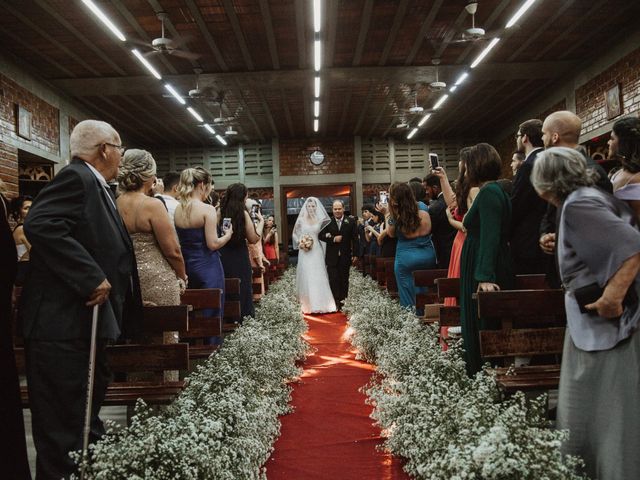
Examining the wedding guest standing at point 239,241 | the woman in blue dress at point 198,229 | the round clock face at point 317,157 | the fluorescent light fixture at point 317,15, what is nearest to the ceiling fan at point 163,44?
the fluorescent light fixture at point 317,15

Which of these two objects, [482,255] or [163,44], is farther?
[163,44]

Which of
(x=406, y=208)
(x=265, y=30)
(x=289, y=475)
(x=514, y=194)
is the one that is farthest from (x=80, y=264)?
(x=265, y=30)

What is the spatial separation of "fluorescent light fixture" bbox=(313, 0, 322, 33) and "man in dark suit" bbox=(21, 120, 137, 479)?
8036mm

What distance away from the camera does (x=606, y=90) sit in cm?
1266

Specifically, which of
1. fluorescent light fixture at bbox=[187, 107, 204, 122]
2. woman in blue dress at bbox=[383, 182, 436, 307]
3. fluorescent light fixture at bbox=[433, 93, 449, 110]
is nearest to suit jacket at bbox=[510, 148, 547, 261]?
woman in blue dress at bbox=[383, 182, 436, 307]

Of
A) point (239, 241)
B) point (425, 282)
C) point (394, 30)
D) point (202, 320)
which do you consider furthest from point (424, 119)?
point (202, 320)

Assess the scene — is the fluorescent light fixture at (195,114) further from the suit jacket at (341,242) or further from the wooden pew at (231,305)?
the wooden pew at (231,305)

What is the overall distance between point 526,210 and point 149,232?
103 inches

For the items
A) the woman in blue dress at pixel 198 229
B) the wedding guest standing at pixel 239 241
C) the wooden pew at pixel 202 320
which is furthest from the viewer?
the wedding guest standing at pixel 239 241

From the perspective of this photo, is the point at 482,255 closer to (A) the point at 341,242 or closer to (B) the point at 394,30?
(A) the point at 341,242

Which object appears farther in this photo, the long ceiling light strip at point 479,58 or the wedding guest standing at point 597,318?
the long ceiling light strip at point 479,58

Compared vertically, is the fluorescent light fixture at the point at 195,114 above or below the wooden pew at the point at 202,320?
above

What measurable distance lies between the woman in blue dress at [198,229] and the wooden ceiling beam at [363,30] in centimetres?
635

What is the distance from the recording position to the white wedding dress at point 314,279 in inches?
420
